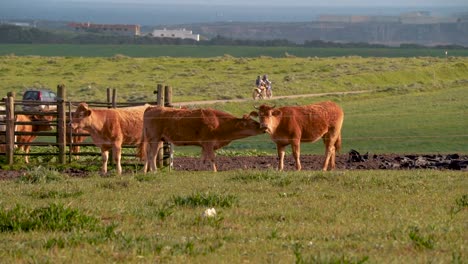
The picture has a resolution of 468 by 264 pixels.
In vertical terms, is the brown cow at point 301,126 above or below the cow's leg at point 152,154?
above

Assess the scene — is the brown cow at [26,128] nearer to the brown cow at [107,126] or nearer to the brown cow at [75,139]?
the brown cow at [75,139]

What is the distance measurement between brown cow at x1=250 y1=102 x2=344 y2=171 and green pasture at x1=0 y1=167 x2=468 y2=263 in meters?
4.21

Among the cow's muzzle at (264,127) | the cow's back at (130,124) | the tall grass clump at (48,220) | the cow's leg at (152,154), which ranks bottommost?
the cow's leg at (152,154)

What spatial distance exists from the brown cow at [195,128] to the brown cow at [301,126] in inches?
15.0

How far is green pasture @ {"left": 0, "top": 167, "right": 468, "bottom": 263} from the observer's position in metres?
8.84

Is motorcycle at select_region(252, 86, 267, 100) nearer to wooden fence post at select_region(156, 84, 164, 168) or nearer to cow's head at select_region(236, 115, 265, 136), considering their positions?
wooden fence post at select_region(156, 84, 164, 168)

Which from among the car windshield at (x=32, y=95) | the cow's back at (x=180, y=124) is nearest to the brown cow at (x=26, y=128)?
the cow's back at (x=180, y=124)

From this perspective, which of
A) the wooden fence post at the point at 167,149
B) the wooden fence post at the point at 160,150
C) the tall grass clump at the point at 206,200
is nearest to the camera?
the tall grass clump at the point at 206,200

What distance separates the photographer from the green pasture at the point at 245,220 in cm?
884

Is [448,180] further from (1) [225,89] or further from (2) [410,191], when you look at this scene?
(1) [225,89]

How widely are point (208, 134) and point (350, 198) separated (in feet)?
25.5

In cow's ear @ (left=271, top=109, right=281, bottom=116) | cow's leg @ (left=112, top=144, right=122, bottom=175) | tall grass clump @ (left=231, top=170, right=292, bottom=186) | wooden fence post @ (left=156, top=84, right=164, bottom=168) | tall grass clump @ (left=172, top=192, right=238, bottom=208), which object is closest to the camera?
tall grass clump @ (left=172, top=192, right=238, bottom=208)

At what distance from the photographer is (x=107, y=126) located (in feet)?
70.4

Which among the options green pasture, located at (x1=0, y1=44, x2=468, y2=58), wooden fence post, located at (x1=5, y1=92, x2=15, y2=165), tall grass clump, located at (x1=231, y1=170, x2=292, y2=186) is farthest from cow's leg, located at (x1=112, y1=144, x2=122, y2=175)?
green pasture, located at (x1=0, y1=44, x2=468, y2=58)
